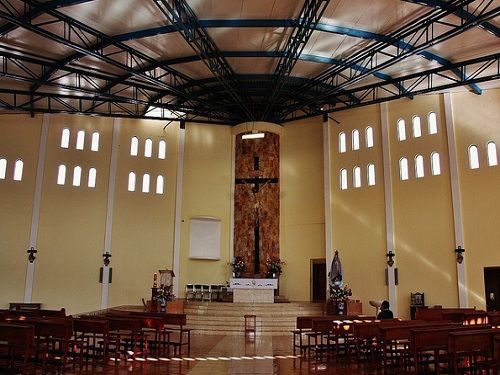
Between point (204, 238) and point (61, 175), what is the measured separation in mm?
6584

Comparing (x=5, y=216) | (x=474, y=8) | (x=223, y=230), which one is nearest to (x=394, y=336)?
(x=474, y=8)

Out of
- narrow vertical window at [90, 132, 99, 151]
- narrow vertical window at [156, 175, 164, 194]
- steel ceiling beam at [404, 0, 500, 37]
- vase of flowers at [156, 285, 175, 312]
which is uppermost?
steel ceiling beam at [404, 0, 500, 37]

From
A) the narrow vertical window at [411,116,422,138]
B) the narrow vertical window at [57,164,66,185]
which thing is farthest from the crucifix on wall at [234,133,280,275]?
the narrow vertical window at [57,164,66,185]

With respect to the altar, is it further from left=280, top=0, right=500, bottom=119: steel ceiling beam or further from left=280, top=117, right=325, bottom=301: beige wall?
left=280, top=0, right=500, bottom=119: steel ceiling beam

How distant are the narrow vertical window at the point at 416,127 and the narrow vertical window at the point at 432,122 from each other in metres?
0.40

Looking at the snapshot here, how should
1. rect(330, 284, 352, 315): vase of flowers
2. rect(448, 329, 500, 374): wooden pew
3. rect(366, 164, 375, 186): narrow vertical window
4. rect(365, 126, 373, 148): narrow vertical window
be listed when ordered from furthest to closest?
rect(365, 126, 373, 148): narrow vertical window
rect(366, 164, 375, 186): narrow vertical window
rect(330, 284, 352, 315): vase of flowers
rect(448, 329, 500, 374): wooden pew

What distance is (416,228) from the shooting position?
18.2 m

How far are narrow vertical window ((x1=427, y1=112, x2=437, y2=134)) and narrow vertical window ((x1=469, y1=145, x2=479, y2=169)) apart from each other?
1508 mm

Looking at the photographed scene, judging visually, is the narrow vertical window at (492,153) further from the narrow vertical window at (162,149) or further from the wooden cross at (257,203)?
the narrow vertical window at (162,149)

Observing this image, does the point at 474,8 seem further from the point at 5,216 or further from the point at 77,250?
the point at 5,216

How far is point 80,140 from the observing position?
2098 centimetres

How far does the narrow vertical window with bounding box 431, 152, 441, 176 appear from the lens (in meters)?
18.0

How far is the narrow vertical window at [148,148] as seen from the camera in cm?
2202

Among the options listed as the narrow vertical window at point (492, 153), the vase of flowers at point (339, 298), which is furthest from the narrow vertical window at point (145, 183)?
the narrow vertical window at point (492, 153)
